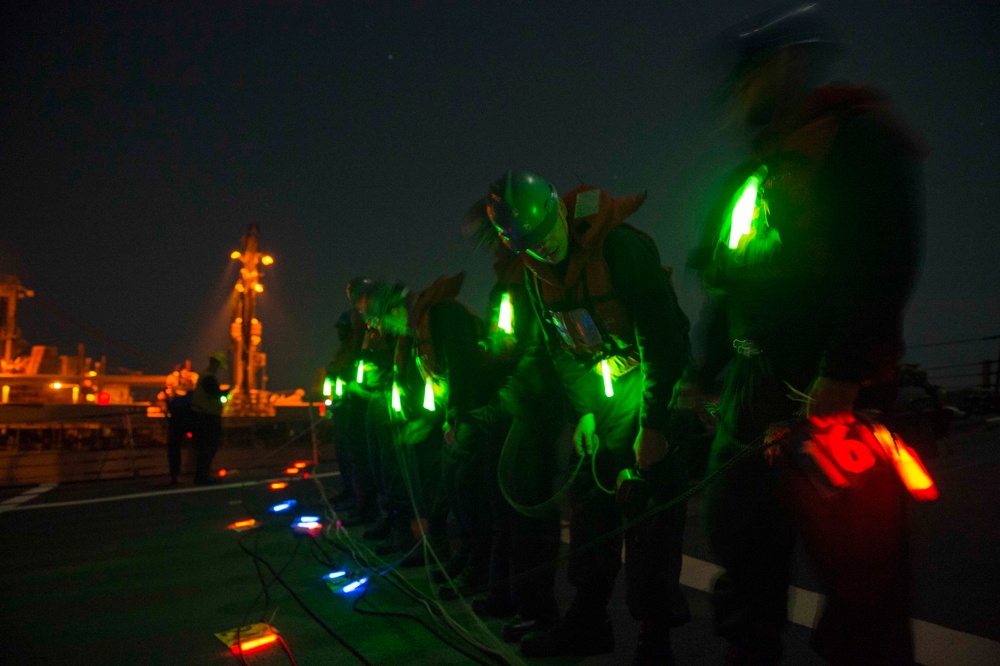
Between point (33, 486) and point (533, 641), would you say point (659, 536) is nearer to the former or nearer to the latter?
point (533, 641)

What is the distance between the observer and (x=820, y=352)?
60.3 inches

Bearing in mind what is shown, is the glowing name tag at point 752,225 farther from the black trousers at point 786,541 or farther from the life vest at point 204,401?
the life vest at point 204,401

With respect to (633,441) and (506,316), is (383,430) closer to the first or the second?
(506,316)

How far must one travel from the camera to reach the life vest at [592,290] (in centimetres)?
218

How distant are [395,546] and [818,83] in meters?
3.99

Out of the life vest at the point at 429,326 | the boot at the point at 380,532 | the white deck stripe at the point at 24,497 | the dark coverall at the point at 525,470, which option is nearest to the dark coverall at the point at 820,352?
the dark coverall at the point at 525,470

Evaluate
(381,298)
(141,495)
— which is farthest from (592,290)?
(141,495)

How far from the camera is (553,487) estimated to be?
285 cm

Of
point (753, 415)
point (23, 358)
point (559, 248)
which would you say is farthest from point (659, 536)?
point (23, 358)

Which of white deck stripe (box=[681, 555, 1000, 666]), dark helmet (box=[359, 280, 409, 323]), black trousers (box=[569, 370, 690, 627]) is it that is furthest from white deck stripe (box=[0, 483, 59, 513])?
white deck stripe (box=[681, 555, 1000, 666])

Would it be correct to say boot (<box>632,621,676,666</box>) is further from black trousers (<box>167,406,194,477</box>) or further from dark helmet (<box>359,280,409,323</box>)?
black trousers (<box>167,406,194,477</box>)

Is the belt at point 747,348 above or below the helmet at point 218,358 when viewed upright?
above

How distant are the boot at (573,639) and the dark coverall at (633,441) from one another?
0.03m

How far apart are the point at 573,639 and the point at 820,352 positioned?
1.64m
